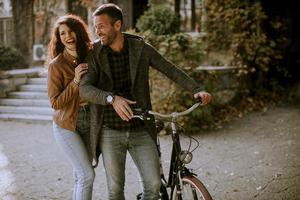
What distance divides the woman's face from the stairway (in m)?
6.71

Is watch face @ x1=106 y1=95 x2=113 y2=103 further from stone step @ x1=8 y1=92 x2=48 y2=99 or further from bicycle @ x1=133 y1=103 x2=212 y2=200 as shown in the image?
stone step @ x1=8 y1=92 x2=48 y2=99

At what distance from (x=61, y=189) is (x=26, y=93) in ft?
19.8

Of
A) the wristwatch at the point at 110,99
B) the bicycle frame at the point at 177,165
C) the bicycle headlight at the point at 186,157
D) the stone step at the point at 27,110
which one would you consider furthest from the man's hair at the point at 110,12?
the stone step at the point at 27,110

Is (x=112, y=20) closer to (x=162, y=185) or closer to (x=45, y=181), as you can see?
(x=162, y=185)

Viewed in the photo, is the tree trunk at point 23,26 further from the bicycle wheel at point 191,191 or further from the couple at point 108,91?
the bicycle wheel at point 191,191

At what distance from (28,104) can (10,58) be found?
9.37ft

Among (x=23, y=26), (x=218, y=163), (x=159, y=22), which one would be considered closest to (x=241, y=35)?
(x=159, y=22)

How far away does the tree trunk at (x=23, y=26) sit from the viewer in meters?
15.4

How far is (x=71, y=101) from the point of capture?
3.97 metres

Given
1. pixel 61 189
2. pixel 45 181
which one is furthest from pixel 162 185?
pixel 45 181

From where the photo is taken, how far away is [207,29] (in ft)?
40.7

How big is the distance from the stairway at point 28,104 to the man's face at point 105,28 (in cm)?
706

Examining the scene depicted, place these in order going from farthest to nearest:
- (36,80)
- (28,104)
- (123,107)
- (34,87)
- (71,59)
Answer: (36,80) → (34,87) → (28,104) → (71,59) → (123,107)

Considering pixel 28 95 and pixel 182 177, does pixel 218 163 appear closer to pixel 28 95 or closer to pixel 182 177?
pixel 182 177
